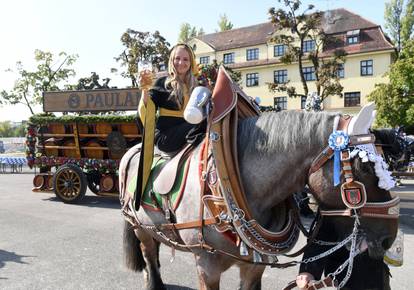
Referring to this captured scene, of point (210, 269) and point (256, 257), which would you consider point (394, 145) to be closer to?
point (256, 257)

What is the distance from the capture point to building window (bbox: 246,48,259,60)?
1379 inches

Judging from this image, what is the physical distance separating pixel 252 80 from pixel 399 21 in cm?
1609

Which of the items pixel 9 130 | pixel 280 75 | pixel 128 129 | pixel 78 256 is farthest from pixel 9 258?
pixel 9 130

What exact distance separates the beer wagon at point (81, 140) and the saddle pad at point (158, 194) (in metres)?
5.67

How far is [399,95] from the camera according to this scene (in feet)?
66.5

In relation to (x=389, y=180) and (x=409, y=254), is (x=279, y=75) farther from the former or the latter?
(x=389, y=180)

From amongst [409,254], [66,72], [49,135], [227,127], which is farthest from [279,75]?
[227,127]

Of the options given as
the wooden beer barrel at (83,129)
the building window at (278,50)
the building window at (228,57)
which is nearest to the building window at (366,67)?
the building window at (278,50)

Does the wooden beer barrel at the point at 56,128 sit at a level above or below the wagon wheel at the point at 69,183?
above

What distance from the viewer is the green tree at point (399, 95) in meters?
19.8

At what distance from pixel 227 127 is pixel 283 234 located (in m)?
0.72

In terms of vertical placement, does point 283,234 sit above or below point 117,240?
above

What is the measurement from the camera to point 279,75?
33781 mm

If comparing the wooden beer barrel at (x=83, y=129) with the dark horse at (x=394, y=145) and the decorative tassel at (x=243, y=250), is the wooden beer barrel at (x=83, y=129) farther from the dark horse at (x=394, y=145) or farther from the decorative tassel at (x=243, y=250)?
the dark horse at (x=394, y=145)
